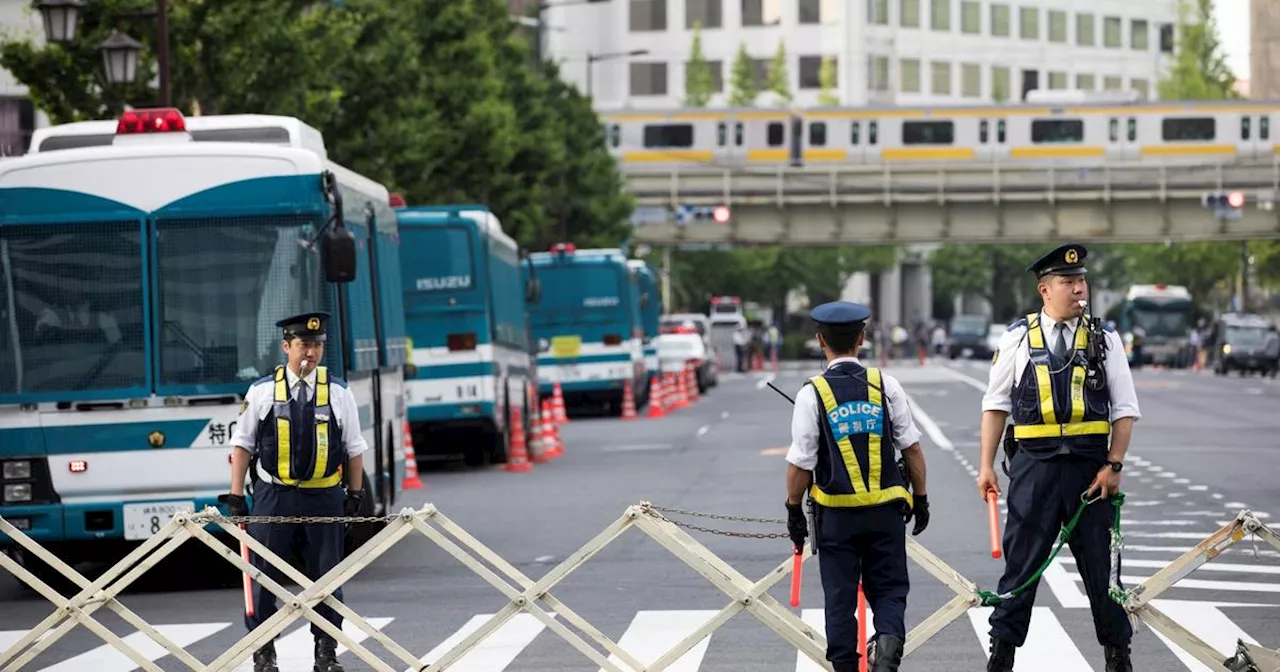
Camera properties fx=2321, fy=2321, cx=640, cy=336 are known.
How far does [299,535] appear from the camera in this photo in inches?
441

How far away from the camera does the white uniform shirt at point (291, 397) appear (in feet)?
37.2

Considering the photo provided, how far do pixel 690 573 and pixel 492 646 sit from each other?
3.59m

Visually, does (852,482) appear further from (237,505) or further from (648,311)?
(648,311)

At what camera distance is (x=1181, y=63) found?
95375 mm

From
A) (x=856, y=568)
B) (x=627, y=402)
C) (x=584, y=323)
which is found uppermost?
(x=856, y=568)

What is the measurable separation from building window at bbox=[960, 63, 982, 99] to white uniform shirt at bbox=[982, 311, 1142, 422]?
11404 cm

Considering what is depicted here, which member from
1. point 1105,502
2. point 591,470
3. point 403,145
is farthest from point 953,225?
point 1105,502

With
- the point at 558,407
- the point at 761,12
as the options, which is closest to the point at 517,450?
the point at 558,407

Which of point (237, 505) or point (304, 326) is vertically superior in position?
point (304, 326)

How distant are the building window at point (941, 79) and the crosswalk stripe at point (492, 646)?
108 m

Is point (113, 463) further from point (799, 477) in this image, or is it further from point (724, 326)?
point (724, 326)

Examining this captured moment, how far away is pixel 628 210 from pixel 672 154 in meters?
10.8

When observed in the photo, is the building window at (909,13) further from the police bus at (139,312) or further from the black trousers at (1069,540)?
the black trousers at (1069,540)

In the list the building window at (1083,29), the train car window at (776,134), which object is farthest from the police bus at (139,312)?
the building window at (1083,29)
